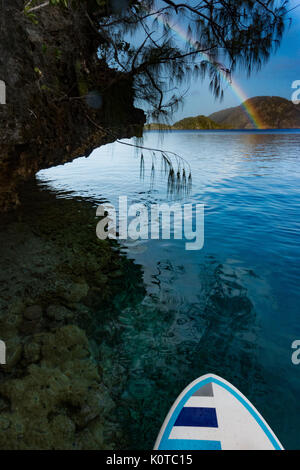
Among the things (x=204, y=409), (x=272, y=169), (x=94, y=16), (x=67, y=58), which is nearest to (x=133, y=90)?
(x=94, y=16)

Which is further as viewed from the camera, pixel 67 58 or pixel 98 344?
pixel 67 58

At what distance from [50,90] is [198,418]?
6714 millimetres

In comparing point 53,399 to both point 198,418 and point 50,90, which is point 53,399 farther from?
point 50,90

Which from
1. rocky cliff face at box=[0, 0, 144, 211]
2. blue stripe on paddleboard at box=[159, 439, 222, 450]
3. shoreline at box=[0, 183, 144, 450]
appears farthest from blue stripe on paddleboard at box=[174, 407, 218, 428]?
rocky cliff face at box=[0, 0, 144, 211]

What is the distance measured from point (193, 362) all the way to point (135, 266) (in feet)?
9.14

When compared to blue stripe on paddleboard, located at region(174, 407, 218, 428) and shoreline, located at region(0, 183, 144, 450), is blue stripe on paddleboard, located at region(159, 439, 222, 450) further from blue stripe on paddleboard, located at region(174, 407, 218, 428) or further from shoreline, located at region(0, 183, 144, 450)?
shoreline, located at region(0, 183, 144, 450)

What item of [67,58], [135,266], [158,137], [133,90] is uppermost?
[67,58]

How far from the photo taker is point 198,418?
2.82m

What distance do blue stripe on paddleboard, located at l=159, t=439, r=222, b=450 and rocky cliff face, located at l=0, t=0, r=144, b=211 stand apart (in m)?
5.16

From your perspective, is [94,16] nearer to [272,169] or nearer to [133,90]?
[133,90]

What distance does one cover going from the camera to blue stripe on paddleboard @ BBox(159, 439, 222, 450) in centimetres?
254

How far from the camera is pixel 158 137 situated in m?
5.68

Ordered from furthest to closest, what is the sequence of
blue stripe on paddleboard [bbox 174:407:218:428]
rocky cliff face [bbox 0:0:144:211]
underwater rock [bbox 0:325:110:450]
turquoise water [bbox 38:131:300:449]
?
rocky cliff face [bbox 0:0:144:211], turquoise water [bbox 38:131:300:449], blue stripe on paddleboard [bbox 174:407:218:428], underwater rock [bbox 0:325:110:450]
